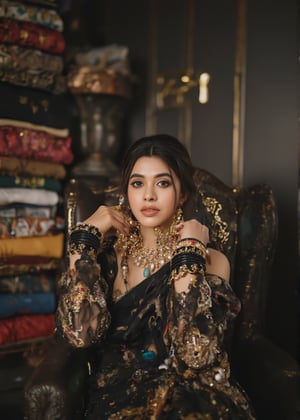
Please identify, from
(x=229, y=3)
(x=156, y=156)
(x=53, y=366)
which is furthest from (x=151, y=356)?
(x=229, y=3)

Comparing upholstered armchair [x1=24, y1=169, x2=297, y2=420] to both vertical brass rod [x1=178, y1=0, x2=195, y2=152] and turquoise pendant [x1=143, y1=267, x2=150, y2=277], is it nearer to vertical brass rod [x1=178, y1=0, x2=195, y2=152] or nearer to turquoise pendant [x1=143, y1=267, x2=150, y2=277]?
turquoise pendant [x1=143, y1=267, x2=150, y2=277]

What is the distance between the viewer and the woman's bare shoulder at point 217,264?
1816 mm

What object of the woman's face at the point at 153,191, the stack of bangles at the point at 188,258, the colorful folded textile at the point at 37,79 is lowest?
the stack of bangles at the point at 188,258

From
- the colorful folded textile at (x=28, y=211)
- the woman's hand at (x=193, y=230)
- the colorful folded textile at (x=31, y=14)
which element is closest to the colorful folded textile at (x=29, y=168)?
the colorful folded textile at (x=28, y=211)

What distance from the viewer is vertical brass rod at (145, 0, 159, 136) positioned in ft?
11.3

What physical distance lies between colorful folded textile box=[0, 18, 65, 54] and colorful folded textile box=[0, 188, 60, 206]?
2.08 ft

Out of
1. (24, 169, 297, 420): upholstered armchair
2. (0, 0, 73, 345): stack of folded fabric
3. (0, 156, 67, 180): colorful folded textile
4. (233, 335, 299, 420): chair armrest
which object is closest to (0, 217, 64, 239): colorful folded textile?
(0, 0, 73, 345): stack of folded fabric

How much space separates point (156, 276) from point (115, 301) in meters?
0.15

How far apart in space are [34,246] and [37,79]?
0.75 m

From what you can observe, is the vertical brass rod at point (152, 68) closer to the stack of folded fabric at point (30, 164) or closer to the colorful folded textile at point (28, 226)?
the stack of folded fabric at point (30, 164)

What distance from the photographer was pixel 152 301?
5.82 ft

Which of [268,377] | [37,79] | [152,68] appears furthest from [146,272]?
[152,68]

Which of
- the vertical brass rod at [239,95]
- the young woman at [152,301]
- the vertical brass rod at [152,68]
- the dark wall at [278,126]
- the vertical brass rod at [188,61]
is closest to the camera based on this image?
the young woman at [152,301]

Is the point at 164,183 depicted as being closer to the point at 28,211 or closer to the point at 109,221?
the point at 109,221
